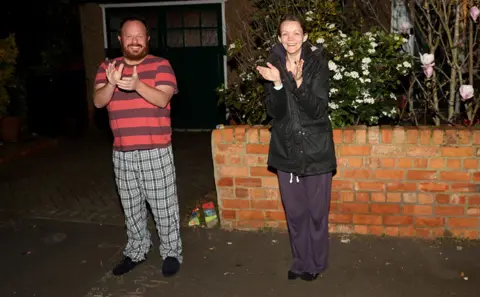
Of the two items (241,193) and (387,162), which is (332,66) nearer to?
(387,162)

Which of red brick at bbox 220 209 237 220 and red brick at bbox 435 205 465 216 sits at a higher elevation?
red brick at bbox 435 205 465 216

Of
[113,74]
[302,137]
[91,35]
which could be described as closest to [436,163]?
[302,137]

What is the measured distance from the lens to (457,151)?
14.4ft

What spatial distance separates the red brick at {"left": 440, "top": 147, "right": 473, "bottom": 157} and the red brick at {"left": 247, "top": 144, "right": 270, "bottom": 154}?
4.83 feet

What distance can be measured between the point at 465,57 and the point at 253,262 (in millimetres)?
2837

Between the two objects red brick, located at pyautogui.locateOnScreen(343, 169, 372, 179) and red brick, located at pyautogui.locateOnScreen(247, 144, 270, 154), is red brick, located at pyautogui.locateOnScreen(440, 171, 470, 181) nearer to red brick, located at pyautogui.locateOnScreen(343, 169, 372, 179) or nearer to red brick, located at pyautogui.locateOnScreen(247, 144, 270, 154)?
red brick, located at pyautogui.locateOnScreen(343, 169, 372, 179)

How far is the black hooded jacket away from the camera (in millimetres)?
3527

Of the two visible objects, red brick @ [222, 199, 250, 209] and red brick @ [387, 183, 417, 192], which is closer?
red brick @ [387, 183, 417, 192]

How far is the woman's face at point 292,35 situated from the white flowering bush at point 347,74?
113cm

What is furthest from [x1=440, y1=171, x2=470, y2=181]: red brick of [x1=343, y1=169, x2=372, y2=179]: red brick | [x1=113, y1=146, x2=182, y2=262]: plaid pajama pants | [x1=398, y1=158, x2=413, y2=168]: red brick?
[x1=113, y1=146, x2=182, y2=262]: plaid pajama pants

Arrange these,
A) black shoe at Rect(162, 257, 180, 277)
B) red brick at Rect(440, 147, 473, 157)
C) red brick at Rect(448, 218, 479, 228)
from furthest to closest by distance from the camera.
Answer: red brick at Rect(448, 218, 479, 228) → red brick at Rect(440, 147, 473, 157) → black shoe at Rect(162, 257, 180, 277)

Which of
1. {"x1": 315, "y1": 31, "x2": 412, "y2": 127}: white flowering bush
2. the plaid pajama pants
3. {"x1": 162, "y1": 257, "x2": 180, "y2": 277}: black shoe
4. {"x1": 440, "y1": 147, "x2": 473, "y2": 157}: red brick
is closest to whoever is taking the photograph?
the plaid pajama pants

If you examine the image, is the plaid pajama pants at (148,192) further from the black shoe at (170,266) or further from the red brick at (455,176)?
the red brick at (455,176)

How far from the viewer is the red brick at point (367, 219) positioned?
464 centimetres
